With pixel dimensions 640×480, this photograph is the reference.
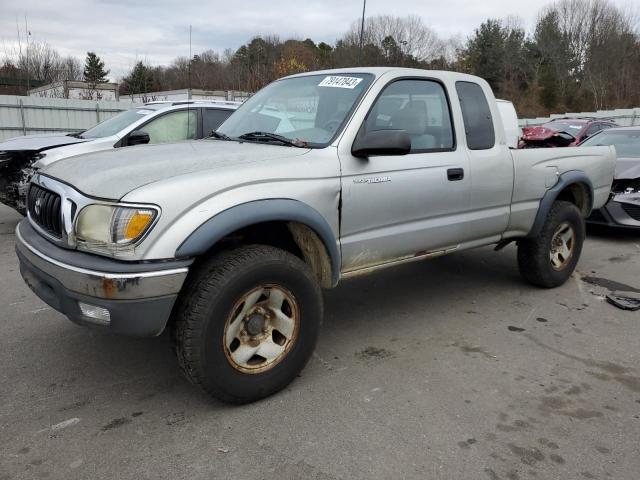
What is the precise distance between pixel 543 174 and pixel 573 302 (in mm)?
1189

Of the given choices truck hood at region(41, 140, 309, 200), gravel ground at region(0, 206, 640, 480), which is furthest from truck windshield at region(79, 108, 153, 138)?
truck hood at region(41, 140, 309, 200)

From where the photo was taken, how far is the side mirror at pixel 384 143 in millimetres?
3131

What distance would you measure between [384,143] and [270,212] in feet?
2.73

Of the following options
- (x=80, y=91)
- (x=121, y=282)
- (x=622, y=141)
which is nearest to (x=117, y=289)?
(x=121, y=282)

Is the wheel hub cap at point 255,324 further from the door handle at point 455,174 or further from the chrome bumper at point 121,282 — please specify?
the door handle at point 455,174

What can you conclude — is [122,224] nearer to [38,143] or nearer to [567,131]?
[38,143]

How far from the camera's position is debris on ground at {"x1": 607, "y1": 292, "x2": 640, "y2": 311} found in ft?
15.2

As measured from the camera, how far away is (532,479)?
2.38m

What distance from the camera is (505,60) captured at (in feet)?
178

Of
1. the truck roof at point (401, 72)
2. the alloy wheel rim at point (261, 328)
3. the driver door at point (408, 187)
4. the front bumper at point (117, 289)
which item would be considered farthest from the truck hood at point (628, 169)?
the front bumper at point (117, 289)

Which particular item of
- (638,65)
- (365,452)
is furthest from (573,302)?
(638,65)

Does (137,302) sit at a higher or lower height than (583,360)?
higher

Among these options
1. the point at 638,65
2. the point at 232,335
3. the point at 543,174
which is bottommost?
the point at 232,335

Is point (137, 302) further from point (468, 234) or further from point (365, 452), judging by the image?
point (468, 234)
